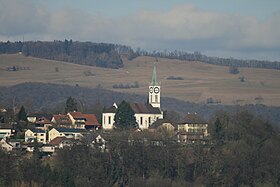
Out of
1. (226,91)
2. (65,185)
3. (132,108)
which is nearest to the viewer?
(65,185)

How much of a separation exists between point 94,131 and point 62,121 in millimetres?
7395

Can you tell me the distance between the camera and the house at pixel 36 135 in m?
95.6

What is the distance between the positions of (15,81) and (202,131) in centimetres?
9719

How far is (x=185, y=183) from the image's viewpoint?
84.5 meters

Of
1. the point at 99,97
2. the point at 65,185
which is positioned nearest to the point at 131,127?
the point at 65,185

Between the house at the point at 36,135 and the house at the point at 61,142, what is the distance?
129cm

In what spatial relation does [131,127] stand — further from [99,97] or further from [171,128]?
[99,97]

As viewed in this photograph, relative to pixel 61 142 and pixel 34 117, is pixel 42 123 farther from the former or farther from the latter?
pixel 61 142

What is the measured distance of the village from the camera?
9124 centimetres

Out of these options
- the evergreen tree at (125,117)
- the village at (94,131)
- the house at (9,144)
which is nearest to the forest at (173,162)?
the village at (94,131)

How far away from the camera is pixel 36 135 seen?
96.8 metres

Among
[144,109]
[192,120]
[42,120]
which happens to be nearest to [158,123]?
[192,120]

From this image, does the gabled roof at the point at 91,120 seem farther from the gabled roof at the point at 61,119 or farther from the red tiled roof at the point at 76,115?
the gabled roof at the point at 61,119


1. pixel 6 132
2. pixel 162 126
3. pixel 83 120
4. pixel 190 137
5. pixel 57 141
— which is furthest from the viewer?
pixel 83 120
